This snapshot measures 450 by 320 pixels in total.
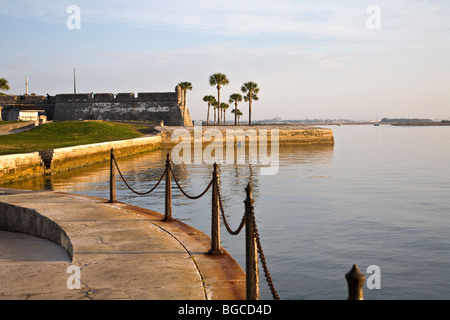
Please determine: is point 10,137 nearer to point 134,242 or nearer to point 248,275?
point 134,242

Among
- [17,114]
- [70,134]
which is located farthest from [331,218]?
[17,114]

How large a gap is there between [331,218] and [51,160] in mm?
13504

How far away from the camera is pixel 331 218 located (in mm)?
12430

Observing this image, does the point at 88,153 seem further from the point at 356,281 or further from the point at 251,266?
the point at 356,281

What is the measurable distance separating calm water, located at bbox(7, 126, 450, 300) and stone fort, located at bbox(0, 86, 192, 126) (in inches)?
1257

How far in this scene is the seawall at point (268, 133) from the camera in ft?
145

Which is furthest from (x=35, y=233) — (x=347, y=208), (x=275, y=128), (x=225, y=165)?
(x=275, y=128)

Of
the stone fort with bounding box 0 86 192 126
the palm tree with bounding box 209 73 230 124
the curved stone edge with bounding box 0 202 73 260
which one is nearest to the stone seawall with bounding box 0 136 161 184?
the curved stone edge with bounding box 0 202 73 260

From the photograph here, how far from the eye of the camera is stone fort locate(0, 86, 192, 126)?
5566 centimetres

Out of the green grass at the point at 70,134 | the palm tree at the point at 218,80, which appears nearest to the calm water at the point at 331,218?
the green grass at the point at 70,134

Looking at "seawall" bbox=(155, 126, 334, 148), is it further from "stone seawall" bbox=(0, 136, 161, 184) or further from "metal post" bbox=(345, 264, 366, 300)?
"metal post" bbox=(345, 264, 366, 300)

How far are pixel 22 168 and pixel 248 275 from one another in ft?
52.9

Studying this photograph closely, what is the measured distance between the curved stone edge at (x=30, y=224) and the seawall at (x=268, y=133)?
115 ft
